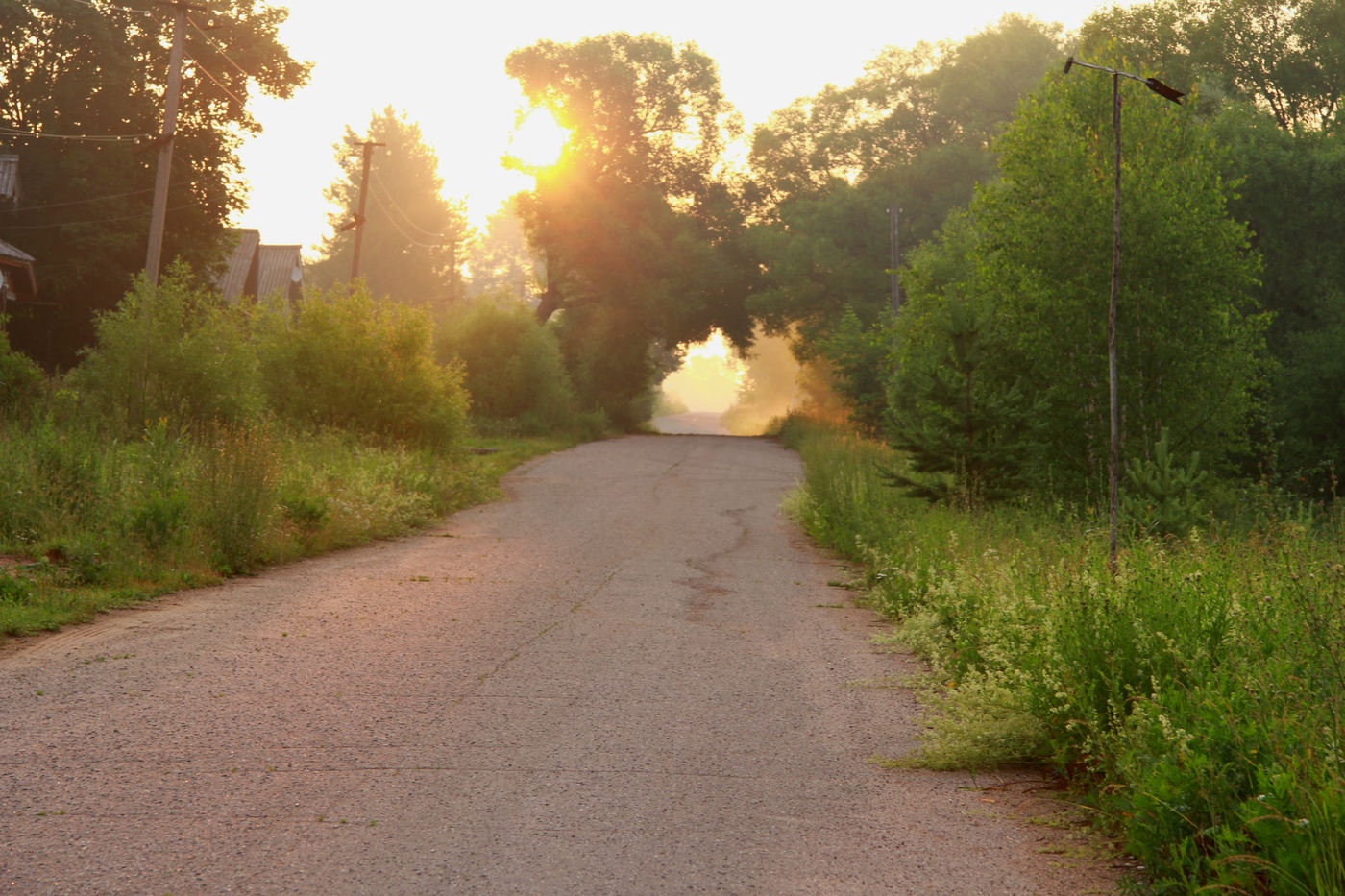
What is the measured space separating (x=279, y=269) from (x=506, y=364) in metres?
23.3

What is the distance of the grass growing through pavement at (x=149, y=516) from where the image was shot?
10164 millimetres

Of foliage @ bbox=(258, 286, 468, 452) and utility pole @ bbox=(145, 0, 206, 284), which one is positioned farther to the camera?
utility pole @ bbox=(145, 0, 206, 284)

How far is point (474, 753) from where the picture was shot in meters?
5.85

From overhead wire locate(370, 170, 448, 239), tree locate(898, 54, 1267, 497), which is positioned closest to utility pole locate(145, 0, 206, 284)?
tree locate(898, 54, 1267, 497)

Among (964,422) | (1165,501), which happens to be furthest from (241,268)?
(1165,501)

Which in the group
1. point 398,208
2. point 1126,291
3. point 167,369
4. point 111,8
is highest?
point 398,208

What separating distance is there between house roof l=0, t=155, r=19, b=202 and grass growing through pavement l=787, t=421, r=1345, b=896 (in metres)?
29.0

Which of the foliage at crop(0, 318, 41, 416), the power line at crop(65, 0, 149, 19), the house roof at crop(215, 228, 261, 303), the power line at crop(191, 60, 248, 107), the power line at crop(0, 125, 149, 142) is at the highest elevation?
the power line at crop(65, 0, 149, 19)

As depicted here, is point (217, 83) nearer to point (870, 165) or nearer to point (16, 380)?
point (16, 380)

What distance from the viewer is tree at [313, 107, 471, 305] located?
7900 centimetres

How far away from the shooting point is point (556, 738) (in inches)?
242

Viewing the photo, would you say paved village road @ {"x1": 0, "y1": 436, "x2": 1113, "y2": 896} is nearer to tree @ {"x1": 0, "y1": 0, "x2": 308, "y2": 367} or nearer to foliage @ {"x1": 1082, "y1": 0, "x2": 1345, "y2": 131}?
tree @ {"x1": 0, "y1": 0, "x2": 308, "y2": 367}

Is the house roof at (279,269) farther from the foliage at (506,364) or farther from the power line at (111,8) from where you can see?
the power line at (111,8)

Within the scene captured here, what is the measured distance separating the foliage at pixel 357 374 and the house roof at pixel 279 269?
35.4 metres
